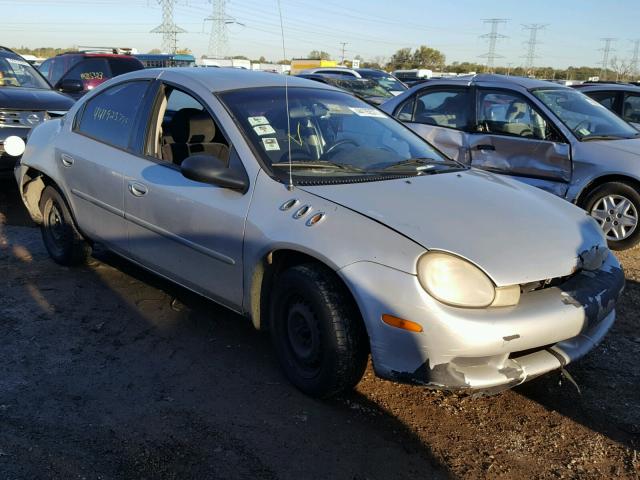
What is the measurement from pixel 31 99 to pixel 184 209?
496cm

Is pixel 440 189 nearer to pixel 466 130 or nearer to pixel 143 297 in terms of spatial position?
pixel 143 297

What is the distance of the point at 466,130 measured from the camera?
6648 millimetres

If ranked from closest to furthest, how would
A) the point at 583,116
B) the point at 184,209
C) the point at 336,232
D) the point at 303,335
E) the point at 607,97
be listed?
the point at 336,232
the point at 303,335
the point at 184,209
the point at 583,116
the point at 607,97

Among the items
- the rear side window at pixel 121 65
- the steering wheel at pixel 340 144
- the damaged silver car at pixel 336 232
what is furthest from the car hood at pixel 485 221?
the rear side window at pixel 121 65

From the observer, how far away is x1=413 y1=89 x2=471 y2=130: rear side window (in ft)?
22.1

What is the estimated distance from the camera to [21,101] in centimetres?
724

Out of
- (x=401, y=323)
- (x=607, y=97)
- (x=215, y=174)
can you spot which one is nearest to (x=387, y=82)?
(x=607, y=97)

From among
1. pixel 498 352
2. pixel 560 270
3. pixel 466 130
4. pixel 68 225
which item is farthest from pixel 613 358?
pixel 68 225

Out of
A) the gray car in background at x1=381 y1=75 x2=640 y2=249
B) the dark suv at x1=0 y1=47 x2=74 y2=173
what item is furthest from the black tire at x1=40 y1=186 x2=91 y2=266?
the gray car in background at x1=381 y1=75 x2=640 y2=249

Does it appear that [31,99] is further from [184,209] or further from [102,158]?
[184,209]

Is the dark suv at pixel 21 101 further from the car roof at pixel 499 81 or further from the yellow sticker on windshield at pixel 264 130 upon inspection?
the car roof at pixel 499 81

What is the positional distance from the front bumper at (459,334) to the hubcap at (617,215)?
11.3ft

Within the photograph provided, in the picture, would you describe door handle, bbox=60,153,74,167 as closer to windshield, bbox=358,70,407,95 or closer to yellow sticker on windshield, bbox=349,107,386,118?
yellow sticker on windshield, bbox=349,107,386,118

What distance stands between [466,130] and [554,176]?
3.59 feet
